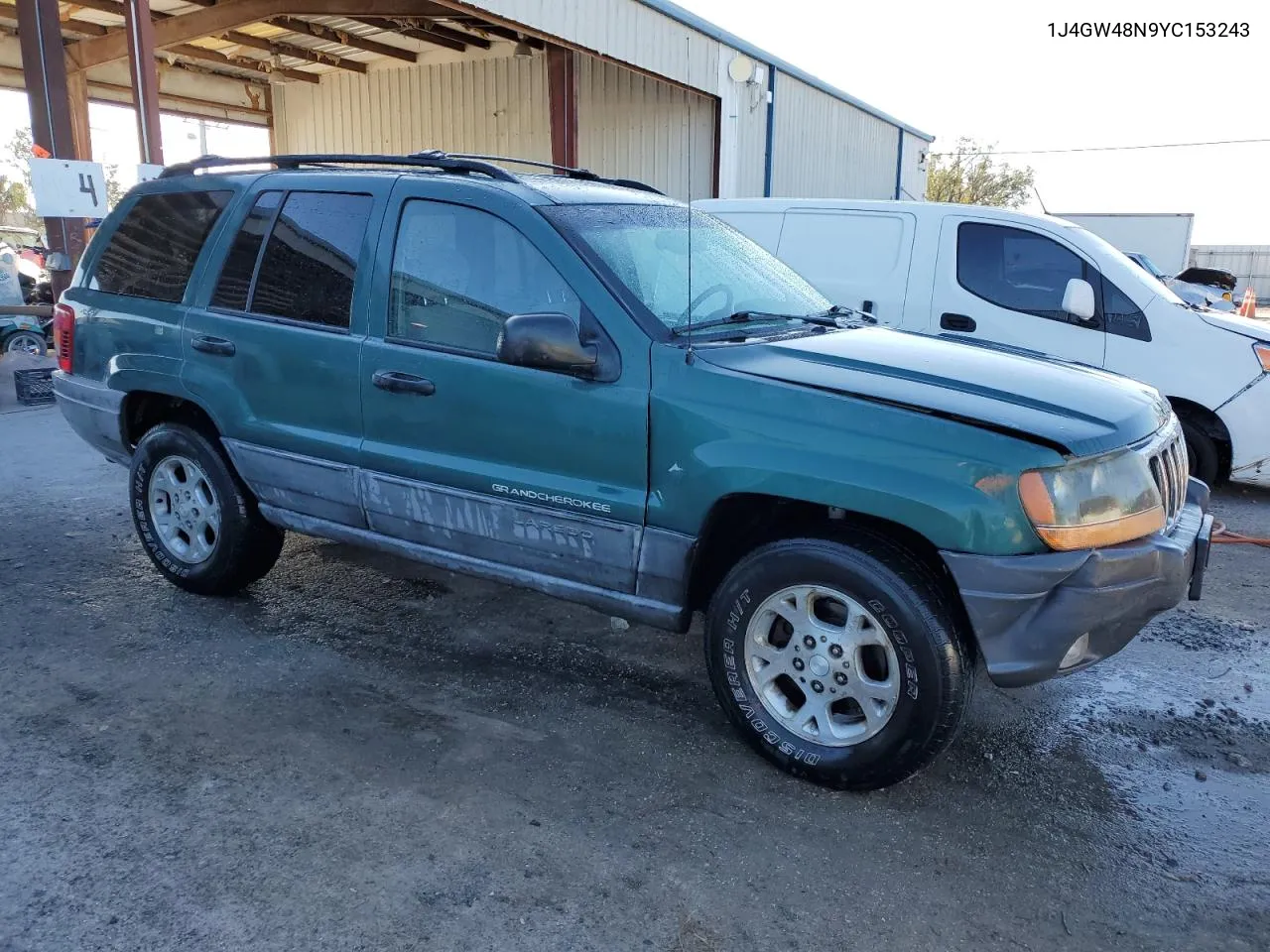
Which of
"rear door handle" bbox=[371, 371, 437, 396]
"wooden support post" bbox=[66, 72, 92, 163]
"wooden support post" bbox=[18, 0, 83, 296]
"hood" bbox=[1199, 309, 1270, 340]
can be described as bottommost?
"rear door handle" bbox=[371, 371, 437, 396]

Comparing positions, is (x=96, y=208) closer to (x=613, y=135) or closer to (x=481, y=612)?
(x=481, y=612)

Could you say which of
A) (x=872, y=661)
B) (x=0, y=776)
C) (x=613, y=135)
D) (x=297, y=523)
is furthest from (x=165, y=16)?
(x=872, y=661)

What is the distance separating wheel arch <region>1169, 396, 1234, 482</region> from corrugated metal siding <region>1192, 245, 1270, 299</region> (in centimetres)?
3918

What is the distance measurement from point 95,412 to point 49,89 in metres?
6.89

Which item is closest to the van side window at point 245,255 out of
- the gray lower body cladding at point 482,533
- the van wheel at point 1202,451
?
the gray lower body cladding at point 482,533

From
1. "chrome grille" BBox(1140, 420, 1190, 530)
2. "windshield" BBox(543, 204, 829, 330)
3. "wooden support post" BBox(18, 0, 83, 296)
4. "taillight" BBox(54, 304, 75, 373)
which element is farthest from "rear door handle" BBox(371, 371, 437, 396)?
"wooden support post" BBox(18, 0, 83, 296)

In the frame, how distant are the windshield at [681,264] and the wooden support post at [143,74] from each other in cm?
808

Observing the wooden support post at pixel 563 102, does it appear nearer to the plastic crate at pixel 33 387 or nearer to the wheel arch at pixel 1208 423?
the plastic crate at pixel 33 387

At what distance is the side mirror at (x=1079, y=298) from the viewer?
20.7 feet

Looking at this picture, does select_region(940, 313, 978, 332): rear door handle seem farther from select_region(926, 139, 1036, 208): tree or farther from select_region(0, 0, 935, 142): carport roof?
select_region(926, 139, 1036, 208): tree

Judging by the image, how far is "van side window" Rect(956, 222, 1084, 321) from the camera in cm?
656

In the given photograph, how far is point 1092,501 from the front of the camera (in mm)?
2695

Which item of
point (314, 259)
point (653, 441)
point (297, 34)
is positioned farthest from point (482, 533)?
point (297, 34)

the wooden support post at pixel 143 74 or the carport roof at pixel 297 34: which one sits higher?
the carport roof at pixel 297 34
